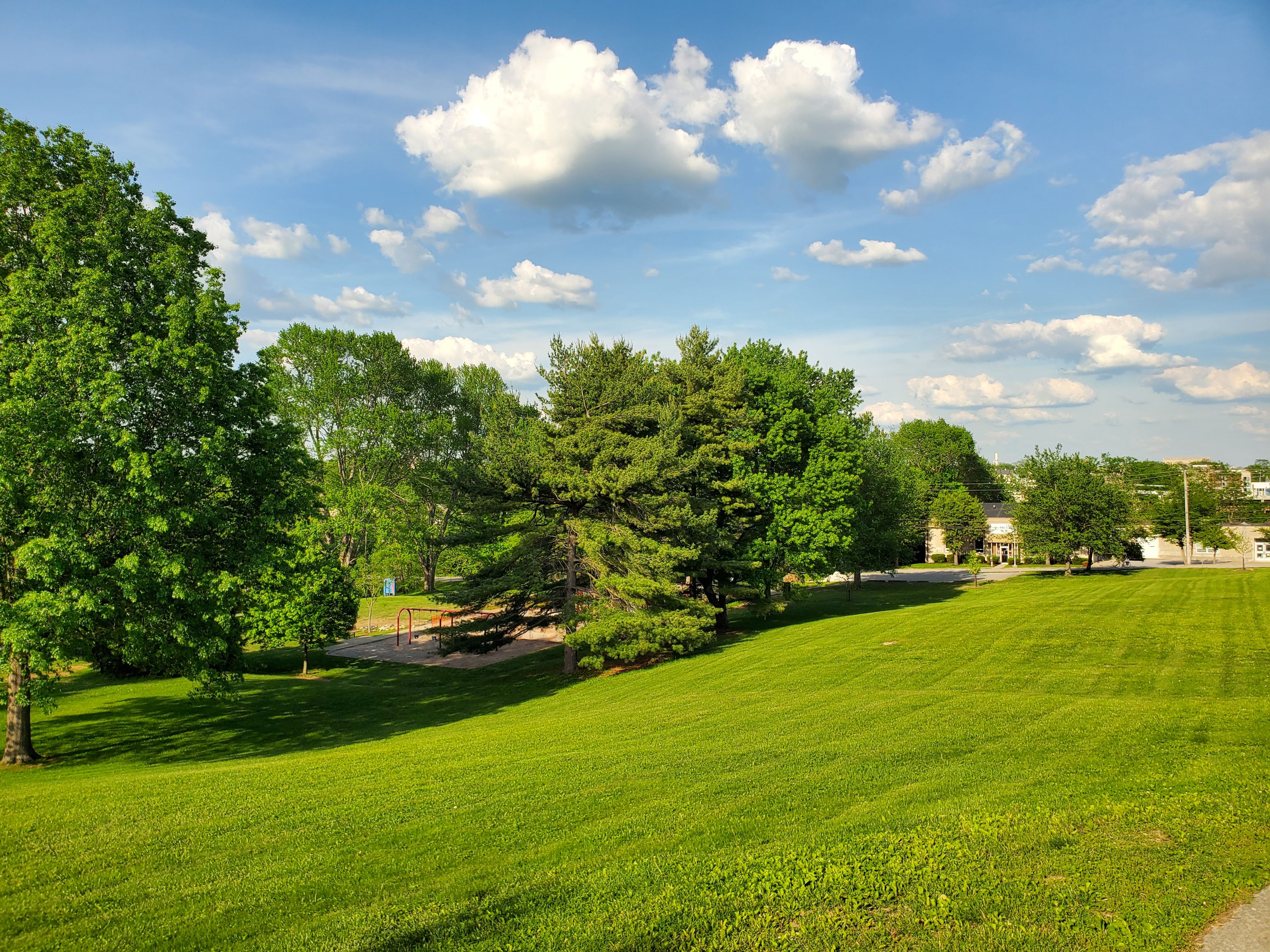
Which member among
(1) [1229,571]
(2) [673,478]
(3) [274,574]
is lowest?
(1) [1229,571]

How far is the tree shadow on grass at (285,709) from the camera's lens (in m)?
15.9

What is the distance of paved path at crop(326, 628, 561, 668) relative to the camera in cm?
2925

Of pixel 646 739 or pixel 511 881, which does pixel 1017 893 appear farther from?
pixel 646 739

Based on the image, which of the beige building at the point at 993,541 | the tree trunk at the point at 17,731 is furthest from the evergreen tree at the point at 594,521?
the beige building at the point at 993,541

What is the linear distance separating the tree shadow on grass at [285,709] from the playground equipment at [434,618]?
2.15 m

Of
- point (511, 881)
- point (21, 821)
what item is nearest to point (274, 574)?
point (21, 821)

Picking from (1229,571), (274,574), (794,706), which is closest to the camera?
(794,706)

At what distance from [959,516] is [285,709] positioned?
60.6 m

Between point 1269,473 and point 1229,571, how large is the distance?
144834mm

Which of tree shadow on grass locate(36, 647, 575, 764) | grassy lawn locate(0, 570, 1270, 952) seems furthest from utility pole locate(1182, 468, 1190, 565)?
tree shadow on grass locate(36, 647, 575, 764)

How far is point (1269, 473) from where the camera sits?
153m

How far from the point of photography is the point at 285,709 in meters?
20.4

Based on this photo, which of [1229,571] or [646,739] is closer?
[646,739]

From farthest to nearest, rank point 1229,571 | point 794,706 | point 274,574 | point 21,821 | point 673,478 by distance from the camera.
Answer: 1. point 1229,571
2. point 673,478
3. point 274,574
4. point 794,706
5. point 21,821
